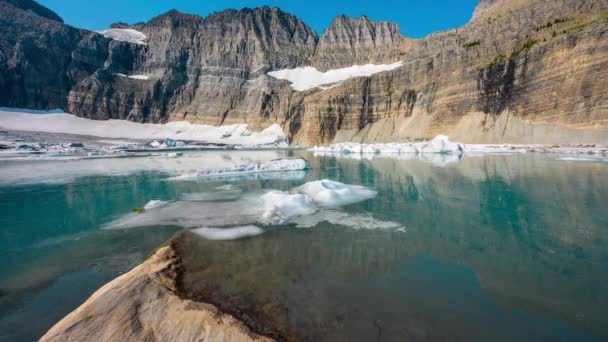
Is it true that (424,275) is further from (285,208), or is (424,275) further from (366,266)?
(285,208)

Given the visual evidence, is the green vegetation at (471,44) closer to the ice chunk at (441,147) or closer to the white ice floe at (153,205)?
the ice chunk at (441,147)

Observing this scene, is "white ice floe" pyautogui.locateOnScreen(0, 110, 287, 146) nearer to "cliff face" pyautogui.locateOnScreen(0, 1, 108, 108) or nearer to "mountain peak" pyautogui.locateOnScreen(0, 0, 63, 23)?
"cliff face" pyautogui.locateOnScreen(0, 1, 108, 108)

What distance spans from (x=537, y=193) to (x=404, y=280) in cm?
994

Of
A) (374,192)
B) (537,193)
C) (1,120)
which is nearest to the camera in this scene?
(537,193)

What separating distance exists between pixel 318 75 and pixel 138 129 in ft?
239

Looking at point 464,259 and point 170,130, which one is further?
point 170,130

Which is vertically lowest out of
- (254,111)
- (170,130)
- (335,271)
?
(335,271)

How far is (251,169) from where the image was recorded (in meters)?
18.7

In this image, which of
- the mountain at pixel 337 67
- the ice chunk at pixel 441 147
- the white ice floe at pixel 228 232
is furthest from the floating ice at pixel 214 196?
the mountain at pixel 337 67

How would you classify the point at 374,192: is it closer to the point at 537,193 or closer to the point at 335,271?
the point at 537,193

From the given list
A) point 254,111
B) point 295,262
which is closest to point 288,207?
point 295,262

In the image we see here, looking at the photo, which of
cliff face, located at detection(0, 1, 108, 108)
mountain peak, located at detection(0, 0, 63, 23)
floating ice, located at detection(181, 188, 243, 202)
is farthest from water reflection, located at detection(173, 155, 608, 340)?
mountain peak, located at detection(0, 0, 63, 23)

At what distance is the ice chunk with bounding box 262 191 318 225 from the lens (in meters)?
7.33

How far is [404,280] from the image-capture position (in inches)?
161
